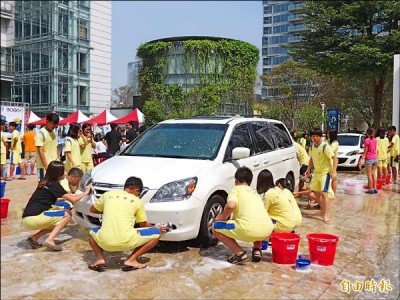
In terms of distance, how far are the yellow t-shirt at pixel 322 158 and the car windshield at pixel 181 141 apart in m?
2.09

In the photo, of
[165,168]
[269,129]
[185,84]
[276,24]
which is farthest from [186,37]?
[276,24]

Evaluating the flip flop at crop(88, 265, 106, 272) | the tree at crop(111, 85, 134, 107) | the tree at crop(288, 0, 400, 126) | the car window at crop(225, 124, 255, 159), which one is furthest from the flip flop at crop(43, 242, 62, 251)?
the tree at crop(111, 85, 134, 107)

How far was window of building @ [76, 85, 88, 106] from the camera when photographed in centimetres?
3461

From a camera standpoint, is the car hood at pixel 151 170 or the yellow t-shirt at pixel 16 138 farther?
the yellow t-shirt at pixel 16 138

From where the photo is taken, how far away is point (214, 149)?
20.4ft

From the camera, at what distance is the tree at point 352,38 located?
2117cm

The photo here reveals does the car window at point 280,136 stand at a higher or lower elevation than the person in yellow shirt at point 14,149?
Result: higher

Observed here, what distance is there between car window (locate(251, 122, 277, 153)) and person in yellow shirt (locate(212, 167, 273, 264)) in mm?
2182

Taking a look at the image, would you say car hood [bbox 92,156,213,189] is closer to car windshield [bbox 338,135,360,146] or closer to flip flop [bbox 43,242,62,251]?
flip flop [bbox 43,242,62,251]

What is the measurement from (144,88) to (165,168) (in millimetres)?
29758

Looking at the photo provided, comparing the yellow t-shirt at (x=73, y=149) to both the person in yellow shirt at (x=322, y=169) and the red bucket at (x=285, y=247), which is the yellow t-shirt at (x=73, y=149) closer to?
the person in yellow shirt at (x=322, y=169)

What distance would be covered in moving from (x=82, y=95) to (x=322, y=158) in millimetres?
30675

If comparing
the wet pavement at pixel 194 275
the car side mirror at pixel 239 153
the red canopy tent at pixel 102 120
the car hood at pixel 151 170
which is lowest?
the wet pavement at pixel 194 275

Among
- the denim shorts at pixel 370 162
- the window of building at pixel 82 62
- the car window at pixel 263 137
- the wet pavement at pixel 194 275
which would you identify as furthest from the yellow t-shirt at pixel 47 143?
the window of building at pixel 82 62
